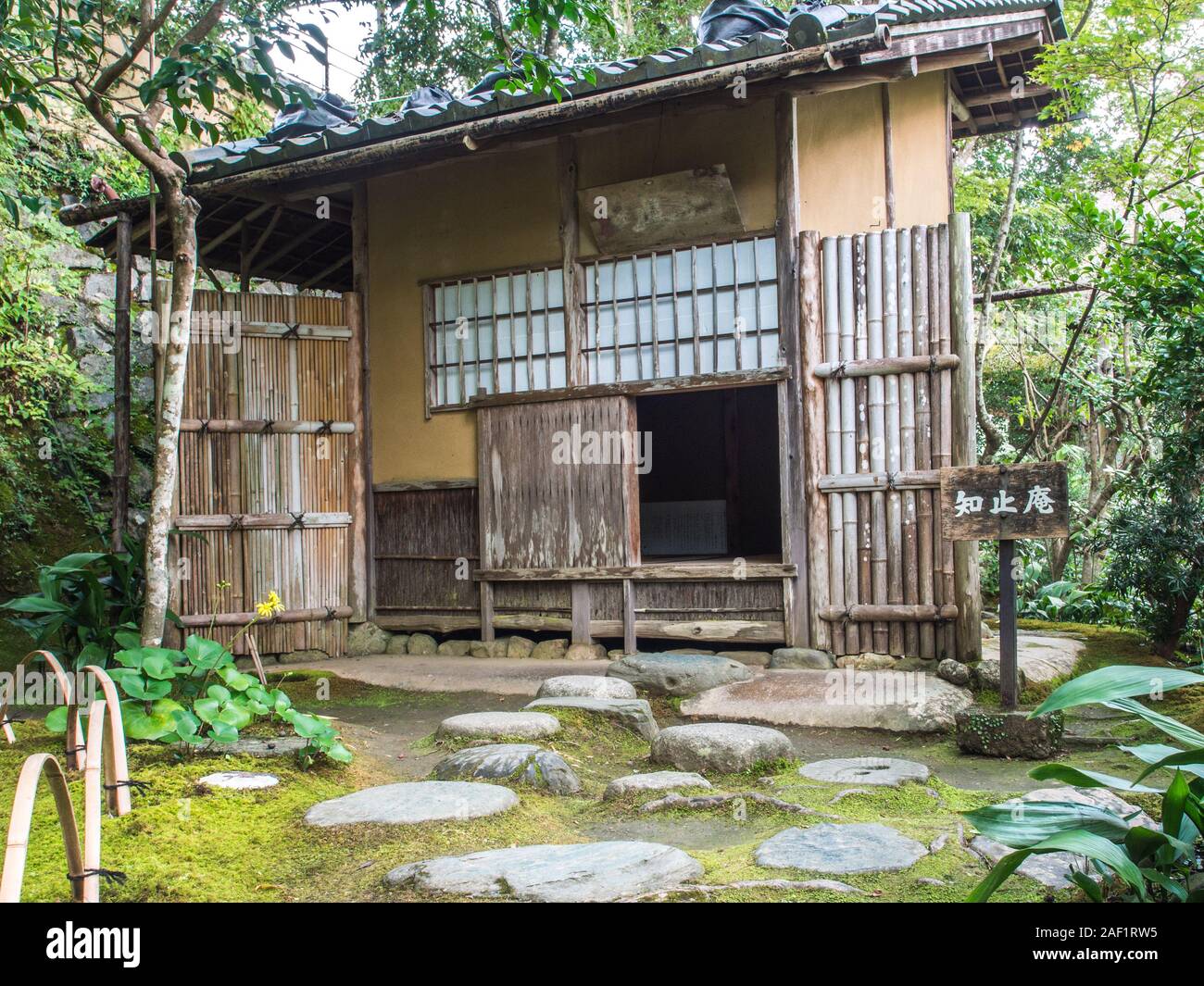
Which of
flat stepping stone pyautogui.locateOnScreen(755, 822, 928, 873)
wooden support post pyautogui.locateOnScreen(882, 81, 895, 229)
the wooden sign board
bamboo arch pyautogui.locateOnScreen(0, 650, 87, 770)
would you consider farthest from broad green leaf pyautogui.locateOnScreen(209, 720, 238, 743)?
wooden support post pyautogui.locateOnScreen(882, 81, 895, 229)

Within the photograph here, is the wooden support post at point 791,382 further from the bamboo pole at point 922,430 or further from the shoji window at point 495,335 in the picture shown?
the shoji window at point 495,335

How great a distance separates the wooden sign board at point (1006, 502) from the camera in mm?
5266

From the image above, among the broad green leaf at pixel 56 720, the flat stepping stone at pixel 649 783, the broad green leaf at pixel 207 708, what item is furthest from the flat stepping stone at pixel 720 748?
the broad green leaf at pixel 56 720

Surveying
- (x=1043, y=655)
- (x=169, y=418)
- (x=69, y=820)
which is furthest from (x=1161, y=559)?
(x=69, y=820)

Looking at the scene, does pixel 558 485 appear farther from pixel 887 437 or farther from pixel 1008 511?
pixel 1008 511

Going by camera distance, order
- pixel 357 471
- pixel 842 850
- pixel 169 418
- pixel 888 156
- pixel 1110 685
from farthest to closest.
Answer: pixel 357 471 < pixel 888 156 < pixel 169 418 < pixel 842 850 < pixel 1110 685

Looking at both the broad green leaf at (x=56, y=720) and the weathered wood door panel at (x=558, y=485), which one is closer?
the broad green leaf at (x=56, y=720)

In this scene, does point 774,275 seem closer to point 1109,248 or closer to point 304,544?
point 1109,248

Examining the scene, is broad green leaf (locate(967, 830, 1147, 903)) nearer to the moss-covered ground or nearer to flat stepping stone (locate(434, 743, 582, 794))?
the moss-covered ground

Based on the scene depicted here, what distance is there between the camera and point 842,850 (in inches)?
128

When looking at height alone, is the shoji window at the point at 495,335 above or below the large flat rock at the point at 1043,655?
above

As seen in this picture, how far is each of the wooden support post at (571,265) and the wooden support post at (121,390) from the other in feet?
12.5

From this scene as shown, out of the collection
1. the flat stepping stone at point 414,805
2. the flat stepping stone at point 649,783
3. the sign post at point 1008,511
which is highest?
the sign post at point 1008,511

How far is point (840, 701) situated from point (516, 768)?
268 centimetres
